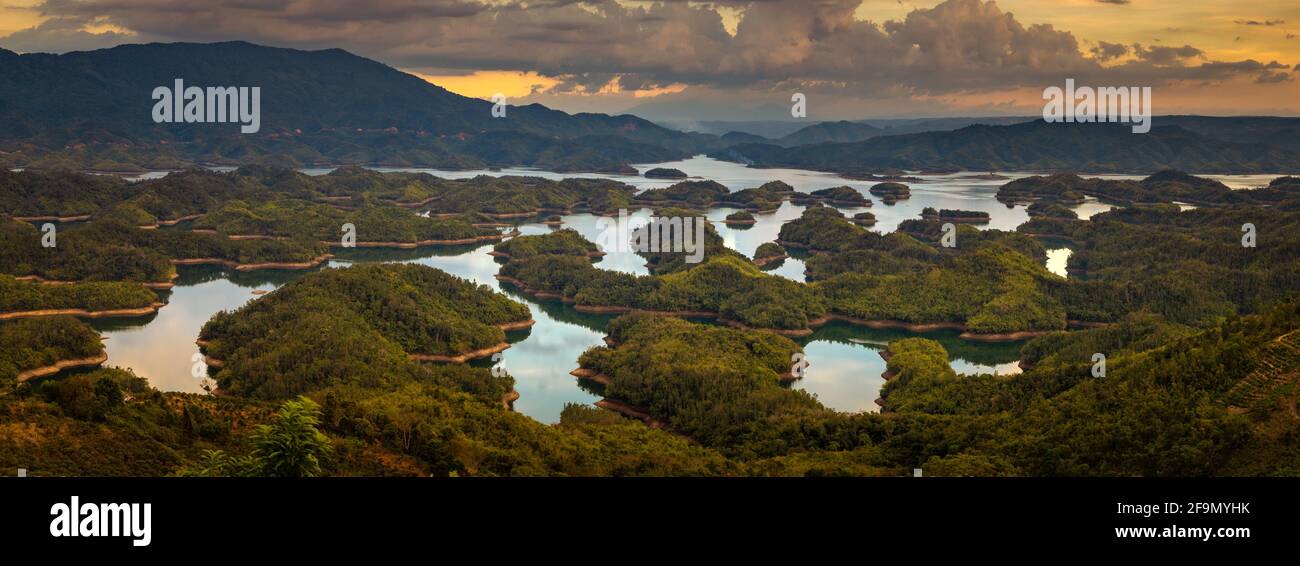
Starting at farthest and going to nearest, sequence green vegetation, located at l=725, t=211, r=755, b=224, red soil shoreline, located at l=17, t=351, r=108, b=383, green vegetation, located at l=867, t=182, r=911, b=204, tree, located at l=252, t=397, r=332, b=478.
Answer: green vegetation, located at l=867, t=182, r=911, b=204 → green vegetation, located at l=725, t=211, r=755, b=224 → red soil shoreline, located at l=17, t=351, r=108, b=383 → tree, located at l=252, t=397, r=332, b=478

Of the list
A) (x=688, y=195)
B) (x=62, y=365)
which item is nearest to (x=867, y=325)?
Answer: (x=62, y=365)

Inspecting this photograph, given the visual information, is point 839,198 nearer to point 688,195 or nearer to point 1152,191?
point 688,195

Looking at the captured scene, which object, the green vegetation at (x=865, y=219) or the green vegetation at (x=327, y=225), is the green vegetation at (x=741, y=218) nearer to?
the green vegetation at (x=865, y=219)

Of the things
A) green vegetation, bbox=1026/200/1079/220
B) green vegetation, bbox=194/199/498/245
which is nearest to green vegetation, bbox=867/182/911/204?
green vegetation, bbox=1026/200/1079/220

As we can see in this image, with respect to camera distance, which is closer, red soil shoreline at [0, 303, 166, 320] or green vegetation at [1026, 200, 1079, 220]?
red soil shoreline at [0, 303, 166, 320]

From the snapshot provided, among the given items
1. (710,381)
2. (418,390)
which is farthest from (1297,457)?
(418,390)

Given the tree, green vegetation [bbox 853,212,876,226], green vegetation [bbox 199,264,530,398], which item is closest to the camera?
the tree

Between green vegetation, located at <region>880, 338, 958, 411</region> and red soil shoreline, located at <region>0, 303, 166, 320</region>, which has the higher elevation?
red soil shoreline, located at <region>0, 303, 166, 320</region>

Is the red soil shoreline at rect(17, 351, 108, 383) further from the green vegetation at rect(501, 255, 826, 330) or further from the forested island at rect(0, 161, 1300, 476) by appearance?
the green vegetation at rect(501, 255, 826, 330)

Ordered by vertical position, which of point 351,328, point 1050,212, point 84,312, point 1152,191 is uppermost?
point 1152,191

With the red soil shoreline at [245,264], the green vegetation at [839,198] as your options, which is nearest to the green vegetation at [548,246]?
the red soil shoreline at [245,264]
